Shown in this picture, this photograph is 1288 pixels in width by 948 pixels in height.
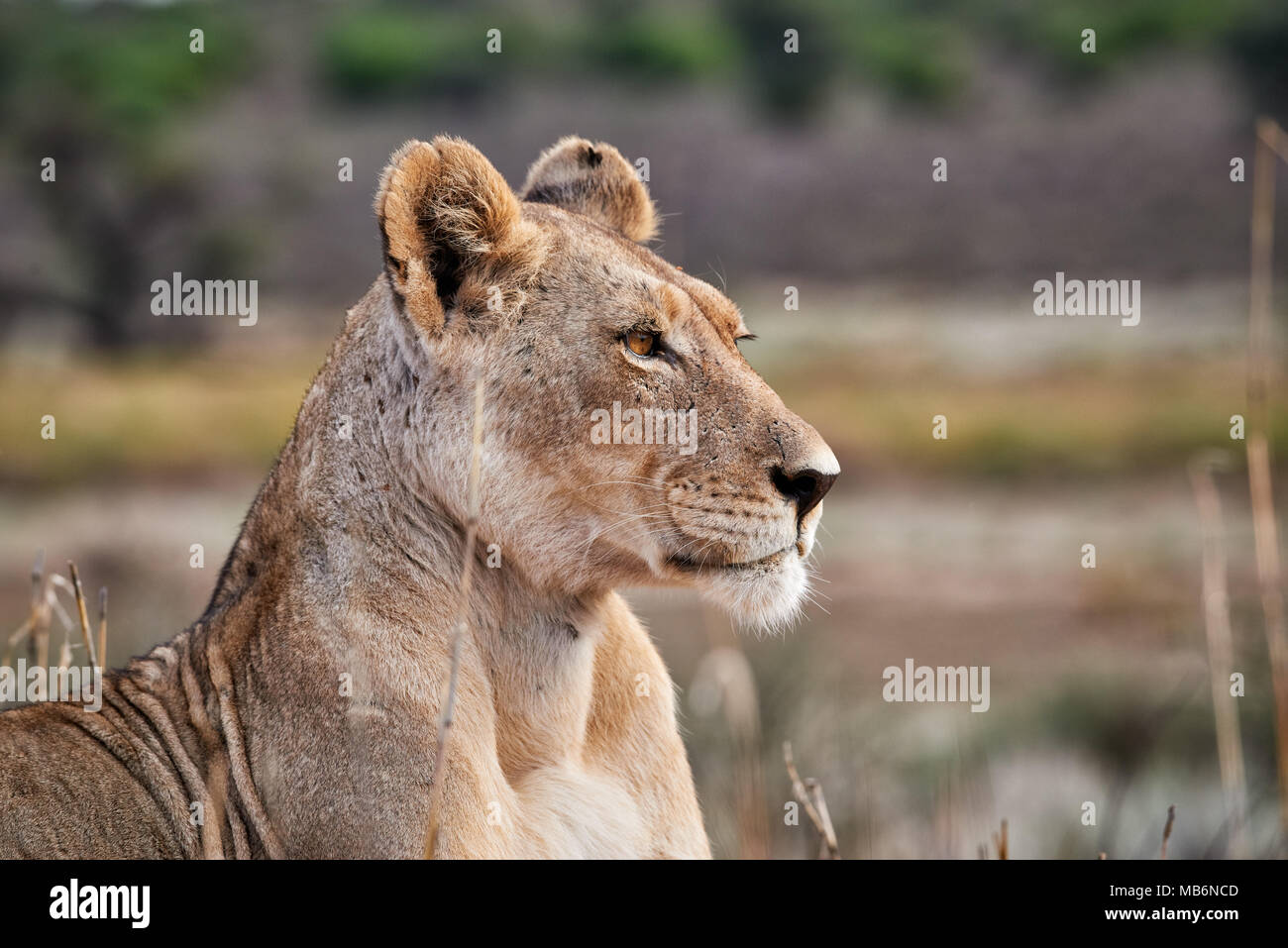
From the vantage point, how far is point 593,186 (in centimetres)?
474

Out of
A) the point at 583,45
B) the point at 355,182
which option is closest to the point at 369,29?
the point at 583,45

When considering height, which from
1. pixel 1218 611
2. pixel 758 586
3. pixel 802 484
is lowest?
pixel 1218 611

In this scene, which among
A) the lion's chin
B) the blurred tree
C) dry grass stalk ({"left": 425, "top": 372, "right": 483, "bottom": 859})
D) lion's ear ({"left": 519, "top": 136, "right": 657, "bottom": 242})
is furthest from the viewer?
the blurred tree

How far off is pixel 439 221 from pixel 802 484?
3.74ft

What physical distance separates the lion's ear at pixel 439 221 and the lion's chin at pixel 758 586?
3.15ft

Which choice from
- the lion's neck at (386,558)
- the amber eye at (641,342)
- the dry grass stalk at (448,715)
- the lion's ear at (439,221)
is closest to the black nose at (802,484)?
the amber eye at (641,342)

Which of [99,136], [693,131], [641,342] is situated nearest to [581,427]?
[641,342]

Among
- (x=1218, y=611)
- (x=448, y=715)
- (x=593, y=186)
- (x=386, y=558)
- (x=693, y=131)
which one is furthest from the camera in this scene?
(x=693, y=131)

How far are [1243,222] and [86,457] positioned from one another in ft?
68.5

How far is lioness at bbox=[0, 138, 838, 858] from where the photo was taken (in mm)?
3654

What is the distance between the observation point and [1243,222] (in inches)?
1059

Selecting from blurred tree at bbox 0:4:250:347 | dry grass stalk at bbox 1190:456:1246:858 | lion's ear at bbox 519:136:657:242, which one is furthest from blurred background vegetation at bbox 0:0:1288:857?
lion's ear at bbox 519:136:657:242

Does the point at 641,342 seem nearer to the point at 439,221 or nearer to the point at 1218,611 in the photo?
the point at 439,221

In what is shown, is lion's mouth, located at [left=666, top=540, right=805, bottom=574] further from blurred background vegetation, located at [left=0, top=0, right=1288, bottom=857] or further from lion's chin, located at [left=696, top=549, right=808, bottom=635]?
blurred background vegetation, located at [left=0, top=0, right=1288, bottom=857]
